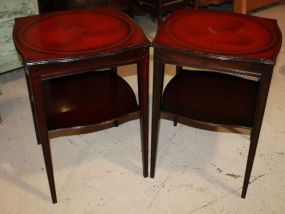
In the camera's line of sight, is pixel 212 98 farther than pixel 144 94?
Yes

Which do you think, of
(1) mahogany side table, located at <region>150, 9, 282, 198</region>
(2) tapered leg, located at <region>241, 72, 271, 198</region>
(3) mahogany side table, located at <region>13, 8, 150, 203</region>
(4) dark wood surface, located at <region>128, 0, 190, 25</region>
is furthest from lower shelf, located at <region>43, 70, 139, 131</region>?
(4) dark wood surface, located at <region>128, 0, 190, 25</region>

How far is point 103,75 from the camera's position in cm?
188

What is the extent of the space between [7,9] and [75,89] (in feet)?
2.42

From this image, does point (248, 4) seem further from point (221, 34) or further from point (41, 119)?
point (41, 119)

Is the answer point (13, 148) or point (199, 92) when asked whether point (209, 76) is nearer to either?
point (199, 92)

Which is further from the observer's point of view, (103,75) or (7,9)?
(7,9)

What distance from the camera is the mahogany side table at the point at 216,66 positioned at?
4.43 ft

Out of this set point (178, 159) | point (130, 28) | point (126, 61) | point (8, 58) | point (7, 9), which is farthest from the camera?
point (8, 58)

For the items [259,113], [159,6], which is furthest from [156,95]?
[159,6]

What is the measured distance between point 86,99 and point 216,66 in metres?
0.62

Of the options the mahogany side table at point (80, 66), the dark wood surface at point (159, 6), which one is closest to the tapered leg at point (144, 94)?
the mahogany side table at point (80, 66)

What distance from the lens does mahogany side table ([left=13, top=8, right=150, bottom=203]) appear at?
134cm

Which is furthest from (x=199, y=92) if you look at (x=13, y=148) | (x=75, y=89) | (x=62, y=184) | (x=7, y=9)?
(x=7, y=9)

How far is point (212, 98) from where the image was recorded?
1694mm
